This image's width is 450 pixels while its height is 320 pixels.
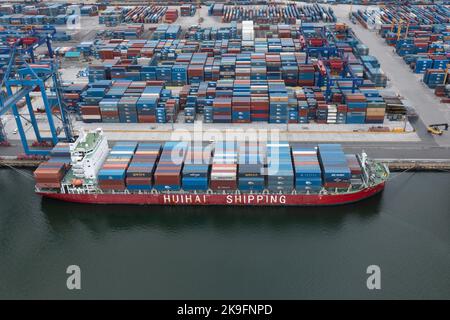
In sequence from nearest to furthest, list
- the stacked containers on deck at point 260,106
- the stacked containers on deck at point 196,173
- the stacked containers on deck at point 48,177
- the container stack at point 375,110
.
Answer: the stacked containers on deck at point 196,173
the stacked containers on deck at point 48,177
the container stack at point 375,110
the stacked containers on deck at point 260,106

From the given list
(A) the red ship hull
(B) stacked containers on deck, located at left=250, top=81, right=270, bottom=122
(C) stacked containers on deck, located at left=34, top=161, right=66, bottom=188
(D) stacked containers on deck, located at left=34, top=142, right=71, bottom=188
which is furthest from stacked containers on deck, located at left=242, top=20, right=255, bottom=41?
(C) stacked containers on deck, located at left=34, top=161, right=66, bottom=188

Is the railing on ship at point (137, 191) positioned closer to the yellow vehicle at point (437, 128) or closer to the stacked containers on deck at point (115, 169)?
the stacked containers on deck at point (115, 169)

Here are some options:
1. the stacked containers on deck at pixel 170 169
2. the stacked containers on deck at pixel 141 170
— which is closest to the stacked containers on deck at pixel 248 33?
the stacked containers on deck at pixel 170 169

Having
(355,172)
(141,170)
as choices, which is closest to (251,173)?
(355,172)

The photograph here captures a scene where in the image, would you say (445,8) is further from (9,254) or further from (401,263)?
(9,254)

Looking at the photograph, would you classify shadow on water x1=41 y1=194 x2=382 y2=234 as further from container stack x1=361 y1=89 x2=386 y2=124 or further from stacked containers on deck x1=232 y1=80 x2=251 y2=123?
stacked containers on deck x1=232 y1=80 x2=251 y2=123

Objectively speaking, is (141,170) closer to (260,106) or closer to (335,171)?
(335,171)
